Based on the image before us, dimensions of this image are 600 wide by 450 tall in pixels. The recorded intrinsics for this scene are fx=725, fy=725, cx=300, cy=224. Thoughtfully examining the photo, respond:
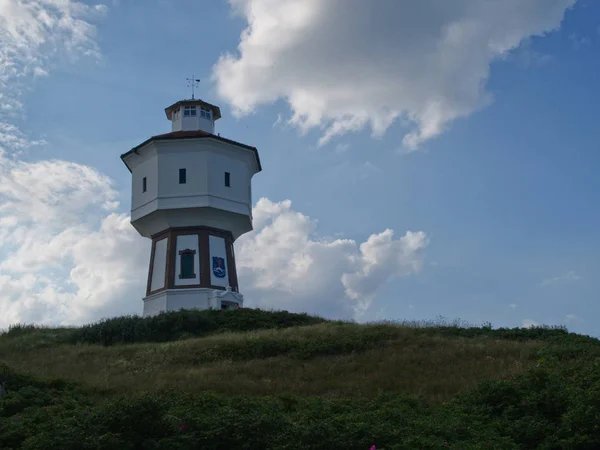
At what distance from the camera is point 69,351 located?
28.3 meters

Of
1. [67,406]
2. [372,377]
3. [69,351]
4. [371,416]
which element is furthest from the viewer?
[69,351]

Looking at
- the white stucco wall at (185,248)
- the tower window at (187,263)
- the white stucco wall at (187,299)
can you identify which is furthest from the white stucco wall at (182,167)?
the white stucco wall at (187,299)

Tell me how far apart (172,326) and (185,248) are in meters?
6.56

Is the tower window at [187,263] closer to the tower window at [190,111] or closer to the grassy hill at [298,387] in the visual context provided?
the grassy hill at [298,387]

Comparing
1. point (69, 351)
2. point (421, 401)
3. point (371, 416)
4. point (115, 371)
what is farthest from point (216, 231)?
point (371, 416)

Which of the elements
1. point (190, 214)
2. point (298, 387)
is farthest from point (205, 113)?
point (298, 387)

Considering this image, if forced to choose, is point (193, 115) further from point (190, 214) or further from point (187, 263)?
point (187, 263)

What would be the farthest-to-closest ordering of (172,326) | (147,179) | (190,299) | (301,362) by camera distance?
(147,179)
(190,299)
(172,326)
(301,362)

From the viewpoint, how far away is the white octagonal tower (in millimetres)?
39062

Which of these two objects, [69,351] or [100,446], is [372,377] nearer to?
[100,446]

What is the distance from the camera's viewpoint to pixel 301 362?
23438 millimetres

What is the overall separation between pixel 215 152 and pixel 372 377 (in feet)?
79.3

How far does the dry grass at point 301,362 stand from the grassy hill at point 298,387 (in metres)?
0.07

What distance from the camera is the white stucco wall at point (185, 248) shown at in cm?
3903
